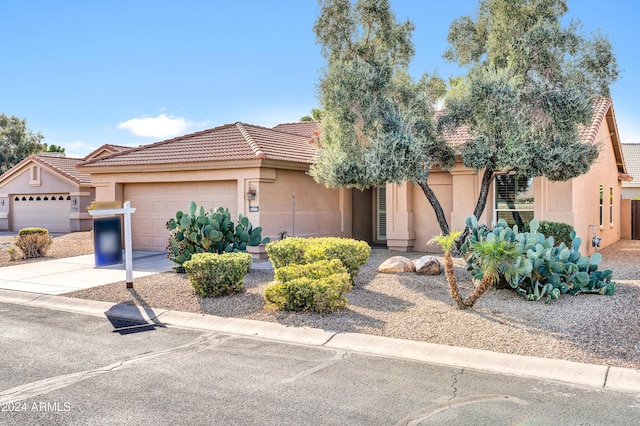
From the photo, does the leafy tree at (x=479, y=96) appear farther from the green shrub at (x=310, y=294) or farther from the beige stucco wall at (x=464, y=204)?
the green shrub at (x=310, y=294)

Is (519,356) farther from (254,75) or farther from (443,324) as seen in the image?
(254,75)

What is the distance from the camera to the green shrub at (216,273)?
909 cm

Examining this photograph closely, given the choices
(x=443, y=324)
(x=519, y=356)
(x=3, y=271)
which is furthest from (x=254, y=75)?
(x=519, y=356)

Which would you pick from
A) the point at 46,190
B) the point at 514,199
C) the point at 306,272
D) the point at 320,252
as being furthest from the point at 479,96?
the point at 46,190

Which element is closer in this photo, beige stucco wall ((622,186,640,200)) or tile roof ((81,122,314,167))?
tile roof ((81,122,314,167))

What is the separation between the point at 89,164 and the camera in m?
17.9

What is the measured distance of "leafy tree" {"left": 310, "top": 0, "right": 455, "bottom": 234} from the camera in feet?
40.2

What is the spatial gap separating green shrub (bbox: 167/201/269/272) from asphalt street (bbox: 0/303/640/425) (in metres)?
4.25

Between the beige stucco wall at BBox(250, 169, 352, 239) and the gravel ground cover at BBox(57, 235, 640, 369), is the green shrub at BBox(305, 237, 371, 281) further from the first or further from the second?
the beige stucco wall at BBox(250, 169, 352, 239)

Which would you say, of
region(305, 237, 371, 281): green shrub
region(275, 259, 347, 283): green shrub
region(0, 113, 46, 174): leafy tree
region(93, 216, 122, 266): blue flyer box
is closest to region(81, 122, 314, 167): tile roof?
region(93, 216, 122, 266): blue flyer box

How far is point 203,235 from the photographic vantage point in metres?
11.0

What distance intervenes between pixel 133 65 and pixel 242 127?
4.33 metres

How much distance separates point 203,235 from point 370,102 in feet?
16.9

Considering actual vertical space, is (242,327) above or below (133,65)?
below
